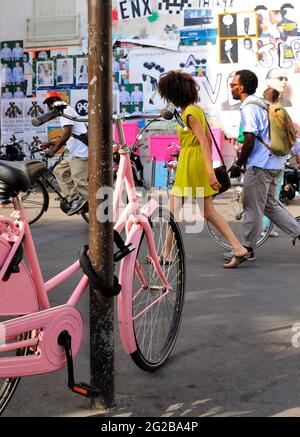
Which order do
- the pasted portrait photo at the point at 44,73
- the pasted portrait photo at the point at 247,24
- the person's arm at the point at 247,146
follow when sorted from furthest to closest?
the pasted portrait photo at the point at 44,73, the pasted portrait photo at the point at 247,24, the person's arm at the point at 247,146

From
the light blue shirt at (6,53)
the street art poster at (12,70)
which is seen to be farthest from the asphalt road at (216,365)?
the light blue shirt at (6,53)

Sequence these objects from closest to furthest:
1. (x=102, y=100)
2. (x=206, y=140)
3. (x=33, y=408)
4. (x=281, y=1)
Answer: (x=102, y=100) < (x=33, y=408) < (x=206, y=140) < (x=281, y=1)

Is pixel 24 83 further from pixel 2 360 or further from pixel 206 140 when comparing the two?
pixel 2 360

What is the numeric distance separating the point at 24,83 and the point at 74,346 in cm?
1529

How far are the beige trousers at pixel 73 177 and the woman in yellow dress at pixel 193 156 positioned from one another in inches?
96.1

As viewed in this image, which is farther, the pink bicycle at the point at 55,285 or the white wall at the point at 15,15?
the white wall at the point at 15,15

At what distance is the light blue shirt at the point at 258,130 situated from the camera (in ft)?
22.4

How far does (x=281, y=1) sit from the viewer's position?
50.4 feet

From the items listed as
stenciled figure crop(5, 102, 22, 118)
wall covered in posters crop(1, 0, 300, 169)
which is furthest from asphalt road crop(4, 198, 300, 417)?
stenciled figure crop(5, 102, 22, 118)

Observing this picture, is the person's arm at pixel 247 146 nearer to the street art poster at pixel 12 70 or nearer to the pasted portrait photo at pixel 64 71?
the pasted portrait photo at pixel 64 71

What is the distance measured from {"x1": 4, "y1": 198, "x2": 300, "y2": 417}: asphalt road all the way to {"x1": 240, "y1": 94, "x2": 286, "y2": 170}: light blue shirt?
1116mm

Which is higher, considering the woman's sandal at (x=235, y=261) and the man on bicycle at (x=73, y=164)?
the man on bicycle at (x=73, y=164)

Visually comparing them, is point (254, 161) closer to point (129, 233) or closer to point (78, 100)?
point (129, 233)
